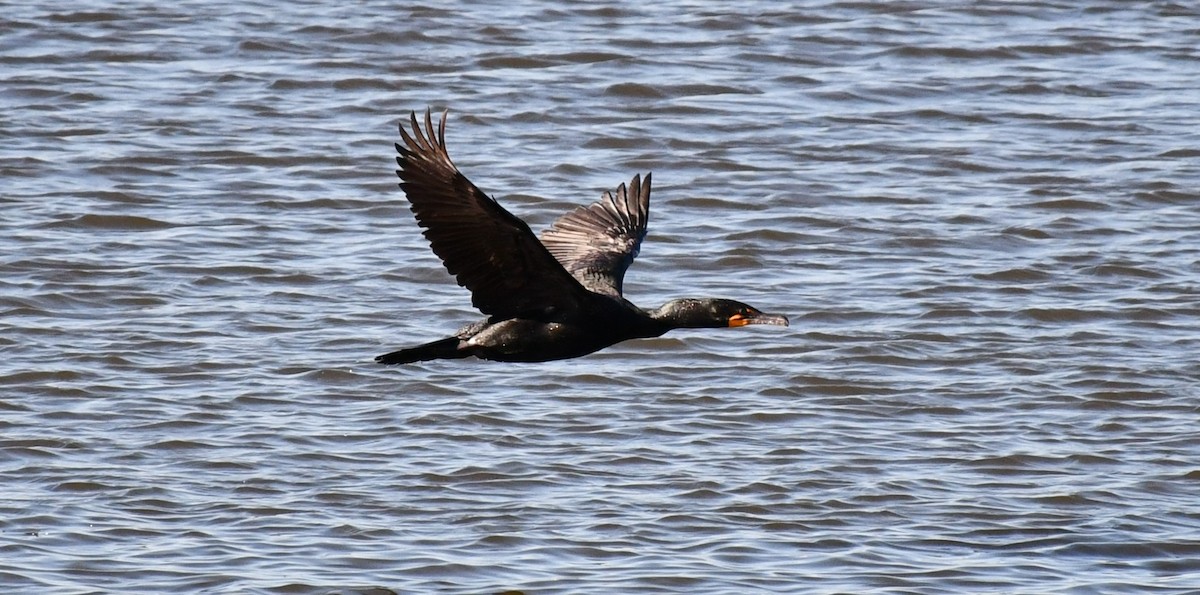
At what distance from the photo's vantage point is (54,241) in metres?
10.8

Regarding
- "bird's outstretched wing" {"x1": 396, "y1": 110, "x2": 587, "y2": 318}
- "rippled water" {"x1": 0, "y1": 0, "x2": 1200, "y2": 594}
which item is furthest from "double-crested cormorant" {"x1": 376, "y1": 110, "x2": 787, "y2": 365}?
"rippled water" {"x1": 0, "y1": 0, "x2": 1200, "y2": 594}

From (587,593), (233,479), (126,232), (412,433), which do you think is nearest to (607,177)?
(126,232)

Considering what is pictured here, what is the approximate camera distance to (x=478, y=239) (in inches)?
244

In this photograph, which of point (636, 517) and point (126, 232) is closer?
point (636, 517)

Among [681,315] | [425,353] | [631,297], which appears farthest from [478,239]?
[631,297]

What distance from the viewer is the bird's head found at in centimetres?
682

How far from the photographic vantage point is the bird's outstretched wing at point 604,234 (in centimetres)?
760

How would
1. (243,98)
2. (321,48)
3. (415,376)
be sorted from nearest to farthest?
(415,376), (243,98), (321,48)

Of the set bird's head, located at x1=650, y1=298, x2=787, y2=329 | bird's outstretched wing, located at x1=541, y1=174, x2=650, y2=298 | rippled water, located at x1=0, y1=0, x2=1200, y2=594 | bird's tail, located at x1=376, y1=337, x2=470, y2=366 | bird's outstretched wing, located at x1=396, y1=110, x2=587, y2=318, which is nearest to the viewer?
bird's outstretched wing, located at x1=396, y1=110, x2=587, y2=318

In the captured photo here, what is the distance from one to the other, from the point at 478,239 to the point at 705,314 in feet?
3.24

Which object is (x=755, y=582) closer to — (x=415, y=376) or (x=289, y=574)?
(x=289, y=574)

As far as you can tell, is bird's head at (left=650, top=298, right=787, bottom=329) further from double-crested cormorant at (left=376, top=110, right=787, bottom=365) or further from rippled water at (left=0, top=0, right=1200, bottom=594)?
rippled water at (left=0, top=0, right=1200, bottom=594)

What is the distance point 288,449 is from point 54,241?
3.19 m

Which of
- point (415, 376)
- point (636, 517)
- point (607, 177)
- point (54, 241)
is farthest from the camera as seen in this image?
point (607, 177)
